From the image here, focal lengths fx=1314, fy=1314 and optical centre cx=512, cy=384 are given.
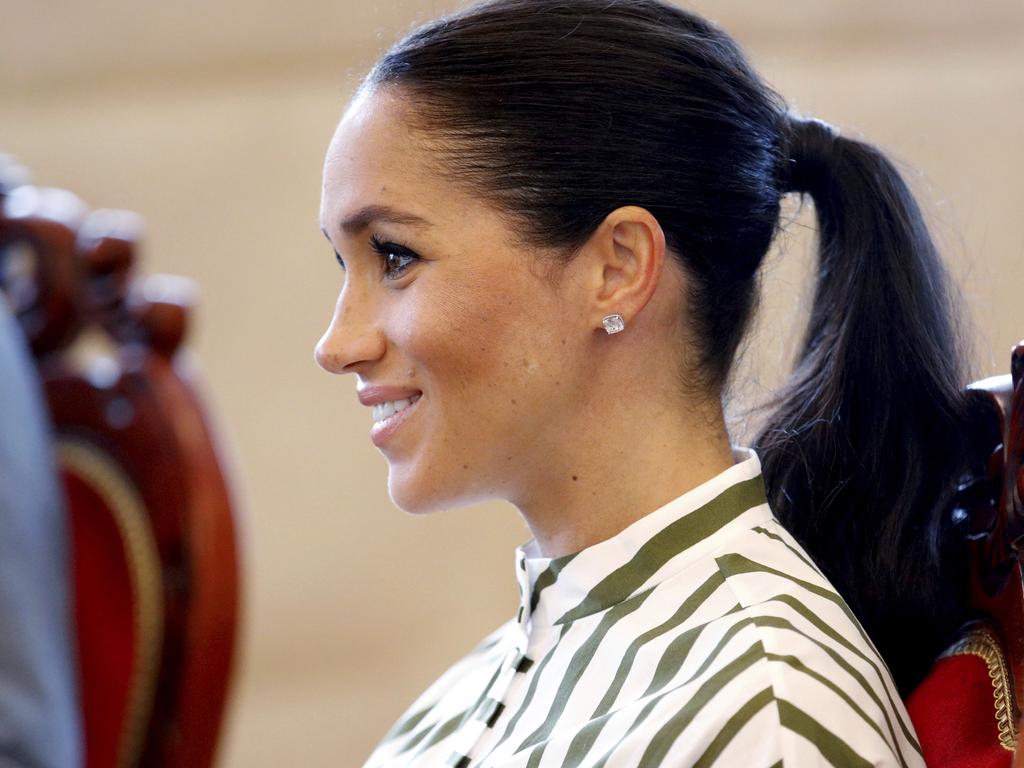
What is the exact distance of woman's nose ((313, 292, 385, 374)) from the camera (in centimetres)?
107

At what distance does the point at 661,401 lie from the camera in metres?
1.08

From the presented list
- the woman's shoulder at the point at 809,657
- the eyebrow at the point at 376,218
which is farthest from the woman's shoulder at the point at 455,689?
the eyebrow at the point at 376,218

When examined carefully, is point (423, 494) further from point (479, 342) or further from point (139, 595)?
point (139, 595)

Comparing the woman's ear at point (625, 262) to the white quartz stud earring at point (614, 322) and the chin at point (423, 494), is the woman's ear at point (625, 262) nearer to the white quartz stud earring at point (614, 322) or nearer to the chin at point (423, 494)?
the white quartz stud earring at point (614, 322)

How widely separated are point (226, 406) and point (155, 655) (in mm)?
1376

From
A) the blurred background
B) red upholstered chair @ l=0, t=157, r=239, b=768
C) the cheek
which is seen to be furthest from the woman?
the blurred background

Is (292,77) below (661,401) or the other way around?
the other way around

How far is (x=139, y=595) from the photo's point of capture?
1197mm

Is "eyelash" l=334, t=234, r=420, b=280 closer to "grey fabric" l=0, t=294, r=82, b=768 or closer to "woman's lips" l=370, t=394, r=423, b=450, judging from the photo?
"woman's lips" l=370, t=394, r=423, b=450

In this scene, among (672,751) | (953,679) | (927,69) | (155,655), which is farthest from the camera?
(927,69)

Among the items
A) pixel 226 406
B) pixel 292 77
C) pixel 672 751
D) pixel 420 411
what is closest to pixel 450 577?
pixel 226 406

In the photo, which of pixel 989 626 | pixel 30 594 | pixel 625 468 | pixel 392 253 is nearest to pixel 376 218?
pixel 392 253

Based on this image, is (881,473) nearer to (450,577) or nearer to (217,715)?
(217,715)

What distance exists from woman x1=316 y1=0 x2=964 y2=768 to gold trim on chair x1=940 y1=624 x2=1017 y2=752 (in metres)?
0.06
